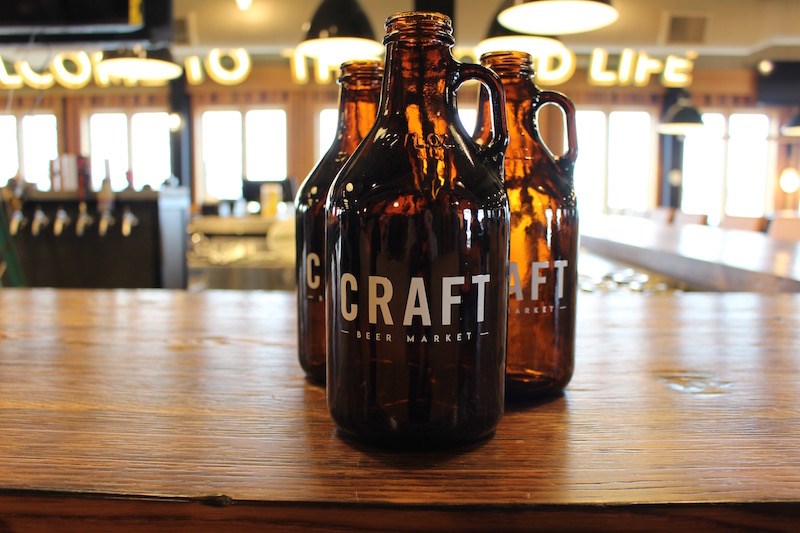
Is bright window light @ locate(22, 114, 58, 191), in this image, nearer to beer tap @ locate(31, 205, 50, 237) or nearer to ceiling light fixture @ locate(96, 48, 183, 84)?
ceiling light fixture @ locate(96, 48, 183, 84)

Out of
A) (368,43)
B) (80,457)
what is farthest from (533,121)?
(368,43)

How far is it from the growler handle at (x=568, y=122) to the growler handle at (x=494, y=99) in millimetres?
103

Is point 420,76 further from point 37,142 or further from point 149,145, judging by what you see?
point 37,142

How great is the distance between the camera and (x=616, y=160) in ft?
30.7

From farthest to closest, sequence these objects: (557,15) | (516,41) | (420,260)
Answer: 1. (516,41)
2. (557,15)
3. (420,260)

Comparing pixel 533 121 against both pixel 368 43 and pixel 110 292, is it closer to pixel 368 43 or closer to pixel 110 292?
pixel 110 292

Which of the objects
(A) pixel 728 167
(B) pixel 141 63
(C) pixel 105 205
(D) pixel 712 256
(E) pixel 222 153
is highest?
(B) pixel 141 63

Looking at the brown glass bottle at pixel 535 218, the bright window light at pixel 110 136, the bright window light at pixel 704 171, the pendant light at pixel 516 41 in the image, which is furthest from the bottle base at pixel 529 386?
the bright window light at pixel 110 136

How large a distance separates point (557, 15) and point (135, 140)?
8320mm

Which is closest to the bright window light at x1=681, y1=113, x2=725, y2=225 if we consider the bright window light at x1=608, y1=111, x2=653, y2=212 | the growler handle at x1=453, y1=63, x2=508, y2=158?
the bright window light at x1=608, y1=111, x2=653, y2=212

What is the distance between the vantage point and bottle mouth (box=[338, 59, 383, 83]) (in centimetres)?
55

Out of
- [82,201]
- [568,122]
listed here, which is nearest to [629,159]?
[82,201]

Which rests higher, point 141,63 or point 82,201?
point 141,63

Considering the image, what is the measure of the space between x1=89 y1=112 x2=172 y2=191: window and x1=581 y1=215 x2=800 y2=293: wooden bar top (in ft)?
25.2
